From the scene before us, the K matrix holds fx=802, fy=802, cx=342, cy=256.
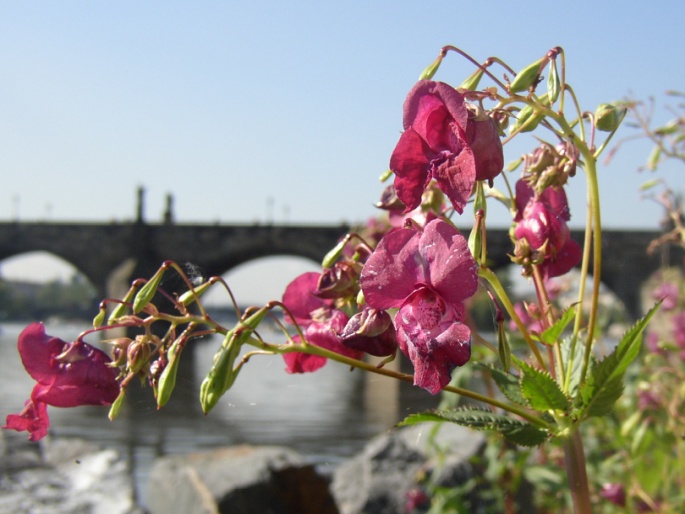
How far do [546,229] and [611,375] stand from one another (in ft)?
0.54

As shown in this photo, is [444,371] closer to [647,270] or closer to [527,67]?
[527,67]

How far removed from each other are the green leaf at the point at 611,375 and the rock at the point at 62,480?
5574 mm

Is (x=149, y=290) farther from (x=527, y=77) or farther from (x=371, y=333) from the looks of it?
(x=527, y=77)

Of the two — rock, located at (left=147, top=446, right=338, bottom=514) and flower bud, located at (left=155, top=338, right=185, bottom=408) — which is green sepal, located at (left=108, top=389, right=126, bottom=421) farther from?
rock, located at (left=147, top=446, right=338, bottom=514)

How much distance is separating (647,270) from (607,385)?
25.9 metres

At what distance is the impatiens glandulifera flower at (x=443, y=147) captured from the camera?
1.82 ft

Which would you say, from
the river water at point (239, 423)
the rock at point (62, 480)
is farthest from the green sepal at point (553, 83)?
the rock at point (62, 480)

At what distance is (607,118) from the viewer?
72cm

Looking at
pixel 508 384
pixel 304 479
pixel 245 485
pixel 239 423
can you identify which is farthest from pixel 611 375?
pixel 239 423

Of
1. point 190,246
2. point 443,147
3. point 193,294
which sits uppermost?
point 443,147

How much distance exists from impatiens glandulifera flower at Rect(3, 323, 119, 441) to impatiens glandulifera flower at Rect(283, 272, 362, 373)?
16 cm

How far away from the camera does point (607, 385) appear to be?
0.66 m

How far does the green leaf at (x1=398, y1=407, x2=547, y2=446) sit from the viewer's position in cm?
69

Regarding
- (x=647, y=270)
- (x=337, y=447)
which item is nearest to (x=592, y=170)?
(x=337, y=447)
